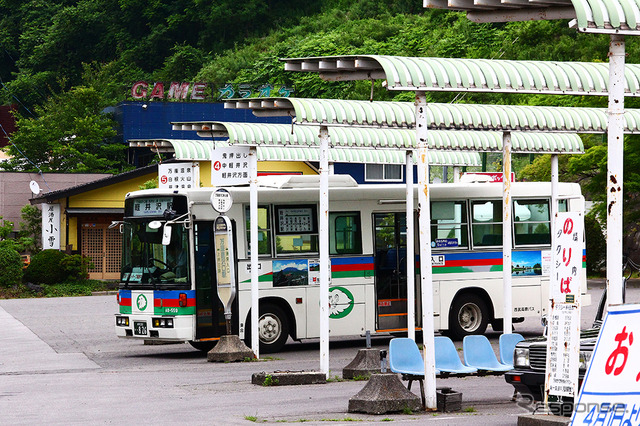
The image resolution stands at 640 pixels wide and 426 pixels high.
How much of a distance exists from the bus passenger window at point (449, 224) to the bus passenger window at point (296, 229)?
272 cm

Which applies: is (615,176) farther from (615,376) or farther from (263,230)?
(263,230)

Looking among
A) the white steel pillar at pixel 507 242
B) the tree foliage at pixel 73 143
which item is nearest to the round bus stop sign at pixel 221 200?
the white steel pillar at pixel 507 242

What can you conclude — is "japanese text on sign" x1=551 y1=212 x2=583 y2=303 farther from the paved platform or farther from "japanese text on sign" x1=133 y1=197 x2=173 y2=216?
"japanese text on sign" x1=133 y1=197 x2=173 y2=216

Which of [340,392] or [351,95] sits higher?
[351,95]

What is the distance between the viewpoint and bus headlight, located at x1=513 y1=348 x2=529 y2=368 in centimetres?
1174

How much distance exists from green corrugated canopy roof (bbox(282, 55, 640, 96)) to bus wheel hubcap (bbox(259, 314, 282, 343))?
23.1ft

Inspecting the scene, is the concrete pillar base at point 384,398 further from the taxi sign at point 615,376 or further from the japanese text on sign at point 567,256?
the taxi sign at point 615,376

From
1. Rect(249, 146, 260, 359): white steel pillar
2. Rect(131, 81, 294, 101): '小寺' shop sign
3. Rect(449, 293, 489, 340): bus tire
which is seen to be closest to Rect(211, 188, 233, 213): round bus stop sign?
Rect(249, 146, 260, 359): white steel pillar

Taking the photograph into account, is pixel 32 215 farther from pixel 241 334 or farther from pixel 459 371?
pixel 459 371

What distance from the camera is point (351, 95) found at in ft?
205

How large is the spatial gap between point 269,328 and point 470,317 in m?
4.61

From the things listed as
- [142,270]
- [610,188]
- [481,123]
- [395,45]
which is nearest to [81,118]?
[395,45]

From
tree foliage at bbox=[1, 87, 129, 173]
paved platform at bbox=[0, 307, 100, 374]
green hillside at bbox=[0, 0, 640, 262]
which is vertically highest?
green hillside at bbox=[0, 0, 640, 262]

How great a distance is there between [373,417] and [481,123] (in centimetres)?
572
